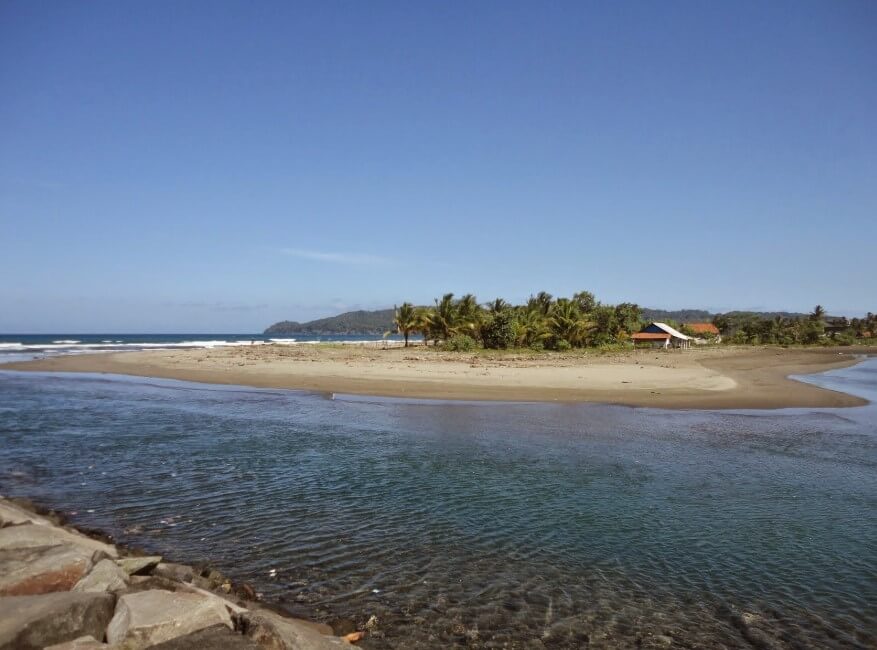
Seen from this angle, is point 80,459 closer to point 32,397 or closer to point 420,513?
point 420,513

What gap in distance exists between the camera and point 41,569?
21.4 ft

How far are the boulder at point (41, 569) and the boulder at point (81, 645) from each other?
5.76ft

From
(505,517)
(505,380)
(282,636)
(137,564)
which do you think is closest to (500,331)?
(505,380)

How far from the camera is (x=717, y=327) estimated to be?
5527 inches

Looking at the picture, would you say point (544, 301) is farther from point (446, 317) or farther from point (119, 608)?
point (119, 608)

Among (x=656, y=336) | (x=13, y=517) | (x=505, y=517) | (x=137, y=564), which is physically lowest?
(x=505, y=517)

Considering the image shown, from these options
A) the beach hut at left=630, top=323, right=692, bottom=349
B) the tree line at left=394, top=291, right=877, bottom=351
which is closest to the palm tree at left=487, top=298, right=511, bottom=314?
the tree line at left=394, top=291, right=877, bottom=351

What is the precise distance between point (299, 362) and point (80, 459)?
31.9m

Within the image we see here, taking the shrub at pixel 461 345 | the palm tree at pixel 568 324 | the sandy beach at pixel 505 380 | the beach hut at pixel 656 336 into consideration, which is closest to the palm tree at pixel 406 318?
the shrub at pixel 461 345

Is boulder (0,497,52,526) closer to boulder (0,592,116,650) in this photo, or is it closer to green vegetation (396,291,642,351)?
boulder (0,592,116,650)

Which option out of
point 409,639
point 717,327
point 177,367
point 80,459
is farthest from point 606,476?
point 717,327

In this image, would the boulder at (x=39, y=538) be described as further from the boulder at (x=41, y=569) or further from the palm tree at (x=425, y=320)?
the palm tree at (x=425, y=320)

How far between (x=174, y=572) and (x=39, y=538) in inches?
70.1

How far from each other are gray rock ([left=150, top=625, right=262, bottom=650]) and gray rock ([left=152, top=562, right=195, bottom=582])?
2.19 m
